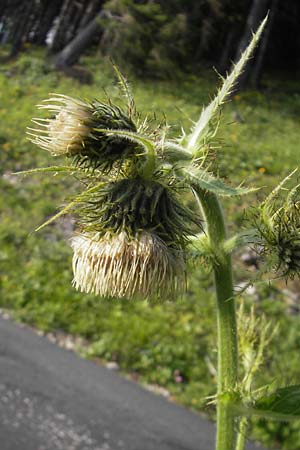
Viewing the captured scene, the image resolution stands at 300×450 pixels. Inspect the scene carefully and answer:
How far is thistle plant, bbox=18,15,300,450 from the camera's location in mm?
1509

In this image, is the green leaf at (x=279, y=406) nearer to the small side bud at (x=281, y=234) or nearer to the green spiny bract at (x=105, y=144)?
the small side bud at (x=281, y=234)

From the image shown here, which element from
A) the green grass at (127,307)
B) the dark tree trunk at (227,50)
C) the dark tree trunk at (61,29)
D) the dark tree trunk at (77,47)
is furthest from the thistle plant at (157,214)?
the dark tree trunk at (227,50)

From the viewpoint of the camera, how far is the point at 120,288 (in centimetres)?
154

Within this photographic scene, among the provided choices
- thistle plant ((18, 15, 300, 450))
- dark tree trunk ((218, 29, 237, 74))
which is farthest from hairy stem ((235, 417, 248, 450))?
dark tree trunk ((218, 29, 237, 74))

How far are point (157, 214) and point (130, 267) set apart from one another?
164 millimetres

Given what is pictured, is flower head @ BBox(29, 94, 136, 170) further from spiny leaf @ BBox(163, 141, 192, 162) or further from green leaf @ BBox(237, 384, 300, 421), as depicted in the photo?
green leaf @ BBox(237, 384, 300, 421)

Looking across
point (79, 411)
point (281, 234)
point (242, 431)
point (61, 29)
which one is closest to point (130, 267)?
point (281, 234)

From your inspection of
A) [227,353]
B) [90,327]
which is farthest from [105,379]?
[227,353]

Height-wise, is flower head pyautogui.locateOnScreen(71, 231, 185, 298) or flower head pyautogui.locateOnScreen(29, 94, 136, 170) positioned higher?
flower head pyautogui.locateOnScreen(29, 94, 136, 170)

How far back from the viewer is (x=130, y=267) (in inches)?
60.7

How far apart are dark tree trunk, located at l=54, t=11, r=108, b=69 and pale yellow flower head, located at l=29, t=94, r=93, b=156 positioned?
16542 millimetres

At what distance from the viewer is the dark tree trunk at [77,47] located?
17719 millimetres

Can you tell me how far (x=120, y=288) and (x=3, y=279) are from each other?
597cm

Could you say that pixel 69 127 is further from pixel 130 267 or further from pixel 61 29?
pixel 61 29
